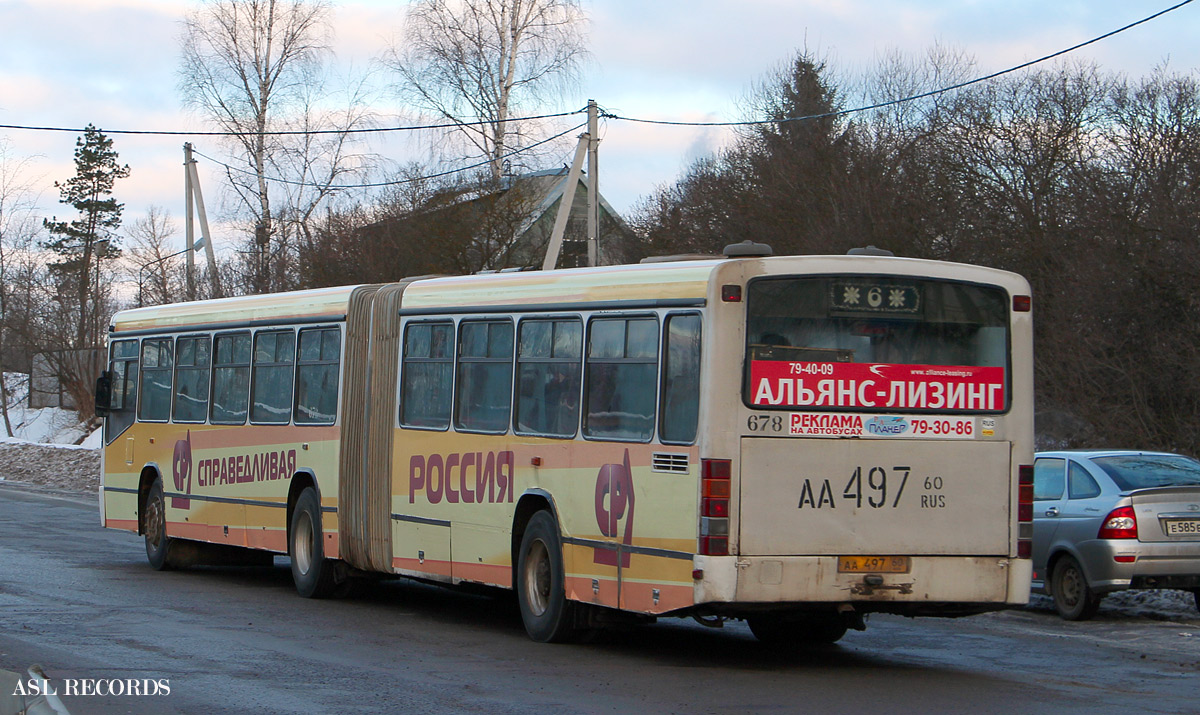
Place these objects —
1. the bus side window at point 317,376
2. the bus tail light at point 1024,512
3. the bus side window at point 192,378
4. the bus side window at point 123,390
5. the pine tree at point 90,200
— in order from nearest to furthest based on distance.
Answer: the bus tail light at point 1024,512, the bus side window at point 317,376, the bus side window at point 192,378, the bus side window at point 123,390, the pine tree at point 90,200

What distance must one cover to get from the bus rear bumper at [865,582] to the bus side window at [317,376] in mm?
6124

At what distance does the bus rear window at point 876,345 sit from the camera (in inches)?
373

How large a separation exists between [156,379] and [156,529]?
6.02ft

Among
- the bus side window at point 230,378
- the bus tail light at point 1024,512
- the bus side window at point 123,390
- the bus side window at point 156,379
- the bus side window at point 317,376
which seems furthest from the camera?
the bus side window at point 123,390

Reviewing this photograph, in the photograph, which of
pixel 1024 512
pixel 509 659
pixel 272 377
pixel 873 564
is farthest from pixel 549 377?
pixel 272 377

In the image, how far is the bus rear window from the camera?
373 inches

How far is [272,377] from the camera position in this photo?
50.6 feet

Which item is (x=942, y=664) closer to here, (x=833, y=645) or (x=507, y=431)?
(x=833, y=645)

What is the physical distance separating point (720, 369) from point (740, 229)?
25414 mm

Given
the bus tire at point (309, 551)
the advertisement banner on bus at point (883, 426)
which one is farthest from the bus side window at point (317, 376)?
the advertisement banner on bus at point (883, 426)

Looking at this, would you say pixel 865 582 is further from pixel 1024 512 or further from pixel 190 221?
pixel 190 221

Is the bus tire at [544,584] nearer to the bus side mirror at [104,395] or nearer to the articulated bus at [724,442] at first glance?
the articulated bus at [724,442]

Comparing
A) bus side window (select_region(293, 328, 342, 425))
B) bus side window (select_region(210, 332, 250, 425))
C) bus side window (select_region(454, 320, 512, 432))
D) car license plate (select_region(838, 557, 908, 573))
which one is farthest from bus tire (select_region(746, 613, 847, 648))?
bus side window (select_region(210, 332, 250, 425))

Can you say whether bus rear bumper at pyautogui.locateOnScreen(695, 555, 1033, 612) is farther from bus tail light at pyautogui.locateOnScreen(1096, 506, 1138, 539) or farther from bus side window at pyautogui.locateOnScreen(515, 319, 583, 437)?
bus tail light at pyautogui.locateOnScreen(1096, 506, 1138, 539)
